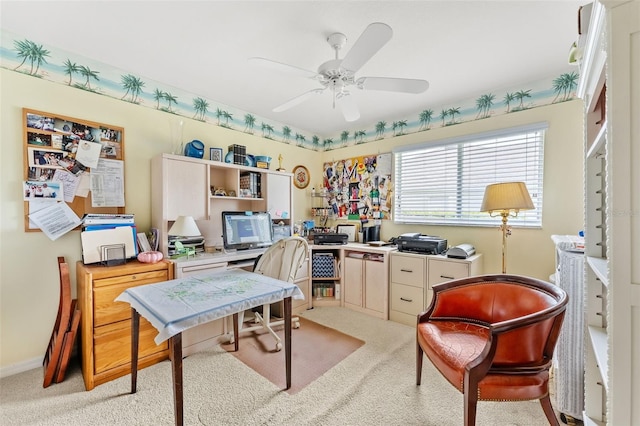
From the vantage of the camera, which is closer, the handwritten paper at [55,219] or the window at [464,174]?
the handwritten paper at [55,219]

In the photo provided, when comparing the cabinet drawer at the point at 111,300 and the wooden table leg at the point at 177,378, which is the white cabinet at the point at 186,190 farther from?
the wooden table leg at the point at 177,378

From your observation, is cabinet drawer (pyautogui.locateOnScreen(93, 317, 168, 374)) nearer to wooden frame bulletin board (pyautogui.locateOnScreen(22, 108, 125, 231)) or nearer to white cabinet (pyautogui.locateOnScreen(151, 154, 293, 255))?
white cabinet (pyautogui.locateOnScreen(151, 154, 293, 255))

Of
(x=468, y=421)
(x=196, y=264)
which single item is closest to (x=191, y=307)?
(x=196, y=264)

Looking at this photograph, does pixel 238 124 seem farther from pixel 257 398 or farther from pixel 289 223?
pixel 257 398

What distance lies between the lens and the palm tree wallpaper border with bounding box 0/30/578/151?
1.91m

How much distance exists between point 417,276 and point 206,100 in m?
3.00

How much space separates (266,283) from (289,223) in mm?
1685

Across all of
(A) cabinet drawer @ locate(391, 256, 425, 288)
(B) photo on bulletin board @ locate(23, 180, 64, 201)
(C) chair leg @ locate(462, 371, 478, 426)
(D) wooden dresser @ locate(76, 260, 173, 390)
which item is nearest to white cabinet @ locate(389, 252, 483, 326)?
(A) cabinet drawer @ locate(391, 256, 425, 288)

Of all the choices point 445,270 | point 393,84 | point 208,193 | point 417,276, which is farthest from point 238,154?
point 445,270

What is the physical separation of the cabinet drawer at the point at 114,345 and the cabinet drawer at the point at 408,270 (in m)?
2.33

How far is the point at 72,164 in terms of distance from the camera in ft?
6.77

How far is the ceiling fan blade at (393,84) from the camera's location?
1.77 meters

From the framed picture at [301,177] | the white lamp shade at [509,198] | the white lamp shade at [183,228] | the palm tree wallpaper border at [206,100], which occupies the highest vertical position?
the palm tree wallpaper border at [206,100]

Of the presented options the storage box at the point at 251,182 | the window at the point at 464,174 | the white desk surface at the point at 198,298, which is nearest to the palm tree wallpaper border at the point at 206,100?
the window at the point at 464,174
